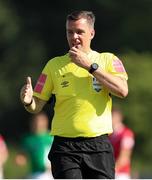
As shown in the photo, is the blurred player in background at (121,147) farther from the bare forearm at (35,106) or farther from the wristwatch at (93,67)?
the wristwatch at (93,67)

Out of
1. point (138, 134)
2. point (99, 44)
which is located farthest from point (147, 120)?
point (99, 44)

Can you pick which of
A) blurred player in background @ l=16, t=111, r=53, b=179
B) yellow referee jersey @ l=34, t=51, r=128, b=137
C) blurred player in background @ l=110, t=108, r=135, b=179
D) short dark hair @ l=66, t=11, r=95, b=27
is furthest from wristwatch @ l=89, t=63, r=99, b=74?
blurred player in background @ l=16, t=111, r=53, b=179

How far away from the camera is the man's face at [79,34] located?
7.96 metres

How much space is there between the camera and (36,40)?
2538 cm

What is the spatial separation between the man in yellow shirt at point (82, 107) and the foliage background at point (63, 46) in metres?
15.7

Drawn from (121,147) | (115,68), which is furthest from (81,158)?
(121,147)

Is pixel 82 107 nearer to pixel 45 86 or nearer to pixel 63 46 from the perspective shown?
pixel 45 86

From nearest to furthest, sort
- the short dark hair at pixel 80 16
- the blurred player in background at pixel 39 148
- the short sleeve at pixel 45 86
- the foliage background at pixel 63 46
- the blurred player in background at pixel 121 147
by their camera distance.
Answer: the short dark hair at pixel 80 16
the short sleeve at pixel 45 86
the blurred player in background at pixel 121 147
the blurred player in background at pixel 39 148
the foliage background at pixel 63 46

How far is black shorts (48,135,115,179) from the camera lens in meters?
7.89

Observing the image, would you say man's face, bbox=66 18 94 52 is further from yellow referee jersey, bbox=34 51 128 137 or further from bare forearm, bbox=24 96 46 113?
bare forearm, bbox=24 96 46 113

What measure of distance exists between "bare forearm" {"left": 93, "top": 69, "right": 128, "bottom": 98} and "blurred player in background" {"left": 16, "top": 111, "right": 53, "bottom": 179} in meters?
6.07

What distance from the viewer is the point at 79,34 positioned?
799cm

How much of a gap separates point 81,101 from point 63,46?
17053 mm

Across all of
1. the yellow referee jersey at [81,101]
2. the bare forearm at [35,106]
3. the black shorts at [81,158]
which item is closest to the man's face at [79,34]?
the yellow referee jersey at [81,101]
